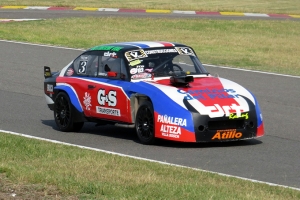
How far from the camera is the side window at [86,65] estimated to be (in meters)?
11.1

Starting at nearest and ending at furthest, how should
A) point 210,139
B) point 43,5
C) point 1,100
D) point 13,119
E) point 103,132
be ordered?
point 210,139 → point 103,132 → point 13,119 → point 1,100 → point 43,5

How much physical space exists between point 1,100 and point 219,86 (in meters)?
5.47

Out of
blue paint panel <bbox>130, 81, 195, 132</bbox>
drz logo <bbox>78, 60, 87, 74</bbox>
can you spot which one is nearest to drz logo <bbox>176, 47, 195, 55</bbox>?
blue paint panel <bbox>130, 81, 195, 132</bbox>

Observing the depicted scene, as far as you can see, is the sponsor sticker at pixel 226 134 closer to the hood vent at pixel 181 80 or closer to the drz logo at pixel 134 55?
the hood vent at pixel 181 80

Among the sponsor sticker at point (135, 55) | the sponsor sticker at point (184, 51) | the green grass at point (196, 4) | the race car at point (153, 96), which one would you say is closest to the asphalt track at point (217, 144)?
the race car at point (153, 96)

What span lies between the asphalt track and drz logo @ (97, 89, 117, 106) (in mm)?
526

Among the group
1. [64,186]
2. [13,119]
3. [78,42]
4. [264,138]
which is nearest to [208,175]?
[64,186]

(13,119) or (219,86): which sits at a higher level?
(219,86)

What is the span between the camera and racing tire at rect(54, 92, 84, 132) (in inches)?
440

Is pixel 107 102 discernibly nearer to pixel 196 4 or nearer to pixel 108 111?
pixel 108 111

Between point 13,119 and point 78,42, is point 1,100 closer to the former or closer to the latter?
point 13,119

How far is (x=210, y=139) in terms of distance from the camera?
9633 millimetres

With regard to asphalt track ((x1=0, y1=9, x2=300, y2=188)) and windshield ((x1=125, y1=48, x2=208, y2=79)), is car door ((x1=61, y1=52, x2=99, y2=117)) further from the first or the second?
windshield ((x1=125, y1=48, x2=208, y2=79))

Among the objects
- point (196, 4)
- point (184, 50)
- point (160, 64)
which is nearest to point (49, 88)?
point (160, 64)
